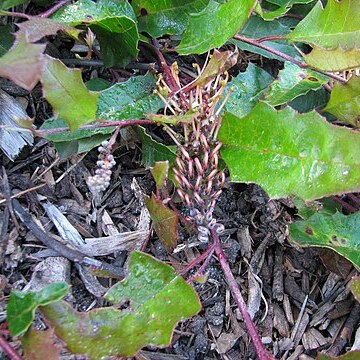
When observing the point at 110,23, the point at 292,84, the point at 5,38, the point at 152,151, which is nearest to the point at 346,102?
the point at 292,84

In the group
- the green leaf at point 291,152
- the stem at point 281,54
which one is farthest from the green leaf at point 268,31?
the green leaf at point 291,152

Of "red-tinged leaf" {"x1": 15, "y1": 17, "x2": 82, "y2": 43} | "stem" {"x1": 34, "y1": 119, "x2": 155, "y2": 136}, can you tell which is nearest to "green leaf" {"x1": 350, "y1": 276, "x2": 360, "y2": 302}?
"stem" {"x1": 34, "y1": 119, "x2": 155, "y2": 136}

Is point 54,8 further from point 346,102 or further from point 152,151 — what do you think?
point 346,102

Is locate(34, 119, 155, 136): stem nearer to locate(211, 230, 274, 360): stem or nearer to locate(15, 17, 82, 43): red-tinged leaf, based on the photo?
locate(15, 17, 82, 43): red-tinged leaf

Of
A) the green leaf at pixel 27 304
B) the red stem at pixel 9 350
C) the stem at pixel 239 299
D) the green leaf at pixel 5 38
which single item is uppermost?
the green leaf at pixel 5 38

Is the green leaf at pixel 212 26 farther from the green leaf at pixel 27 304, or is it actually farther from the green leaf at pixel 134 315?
the green leaf at pixel 27 304

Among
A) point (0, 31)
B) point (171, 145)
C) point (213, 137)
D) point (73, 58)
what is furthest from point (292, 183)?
point (0, 31)
